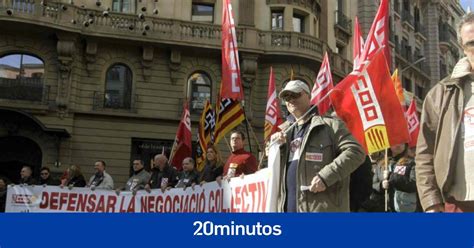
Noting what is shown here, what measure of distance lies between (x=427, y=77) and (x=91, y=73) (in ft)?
83.8

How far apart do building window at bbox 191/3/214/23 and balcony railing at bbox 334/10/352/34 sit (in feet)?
22.9

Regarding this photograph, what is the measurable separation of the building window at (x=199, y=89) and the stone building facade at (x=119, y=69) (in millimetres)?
41

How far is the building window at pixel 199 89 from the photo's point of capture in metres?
21.5

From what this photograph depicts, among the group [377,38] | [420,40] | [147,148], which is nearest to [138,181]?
[377,38]

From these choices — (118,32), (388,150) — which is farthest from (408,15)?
(388,150)

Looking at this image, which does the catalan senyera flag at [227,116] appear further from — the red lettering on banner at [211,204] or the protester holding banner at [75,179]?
the red lettering on banner at [211,204]

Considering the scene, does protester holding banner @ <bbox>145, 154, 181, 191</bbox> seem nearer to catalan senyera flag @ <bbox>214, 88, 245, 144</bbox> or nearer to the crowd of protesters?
the crowd of protesters

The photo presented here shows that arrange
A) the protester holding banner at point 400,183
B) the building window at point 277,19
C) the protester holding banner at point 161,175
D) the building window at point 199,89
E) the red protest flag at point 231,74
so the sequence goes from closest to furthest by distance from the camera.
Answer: the protester holding banner at point 400,183 < the protester holding banner at point 161,175 < the red protest flag at point 231,74 < the building window at point 199,89 < the building window at point 277,19

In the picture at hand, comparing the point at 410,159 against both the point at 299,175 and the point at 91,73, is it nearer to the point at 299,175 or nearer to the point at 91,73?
the point at 299,175

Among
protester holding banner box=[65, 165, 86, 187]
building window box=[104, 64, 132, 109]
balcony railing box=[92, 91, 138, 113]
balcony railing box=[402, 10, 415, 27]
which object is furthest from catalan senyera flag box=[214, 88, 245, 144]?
balcony railing box=[402, 10, 415, 27]

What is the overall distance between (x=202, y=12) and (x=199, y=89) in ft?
11.4

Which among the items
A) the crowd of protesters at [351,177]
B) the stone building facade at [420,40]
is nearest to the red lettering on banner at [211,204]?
the crowd of protesters at [351,177]

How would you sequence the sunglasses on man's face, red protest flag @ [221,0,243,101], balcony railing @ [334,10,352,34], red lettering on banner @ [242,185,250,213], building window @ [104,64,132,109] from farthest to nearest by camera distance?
balcony railing @ [334,10,352,34] < building window @ [104,64,132,109] < red protest flag @ [221,0,243,101] < red lettering on banner @ [242,185,250,213] < the sunglasses on man's face

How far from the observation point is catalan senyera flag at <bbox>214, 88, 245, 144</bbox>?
37.2ft
